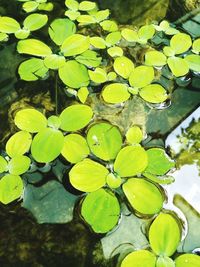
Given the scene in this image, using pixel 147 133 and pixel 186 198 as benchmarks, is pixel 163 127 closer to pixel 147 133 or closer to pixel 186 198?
pixel 147 133

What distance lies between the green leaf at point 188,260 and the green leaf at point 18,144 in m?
0.67

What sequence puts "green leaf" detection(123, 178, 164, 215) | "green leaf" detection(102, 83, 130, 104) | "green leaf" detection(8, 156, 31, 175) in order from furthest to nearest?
"green leaf" detection(102, 83, 130, 104)
"green leaf" detection(8, 156, 31, 175)
"green leaf" detection(123, 178, 164, 215)

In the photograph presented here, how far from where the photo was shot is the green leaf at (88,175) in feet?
4.07

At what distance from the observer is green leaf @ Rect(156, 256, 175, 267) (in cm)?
109

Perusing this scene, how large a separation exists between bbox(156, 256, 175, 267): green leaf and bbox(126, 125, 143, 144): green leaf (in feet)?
1.49

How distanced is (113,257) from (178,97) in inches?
29.7

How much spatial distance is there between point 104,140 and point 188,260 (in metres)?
0.52

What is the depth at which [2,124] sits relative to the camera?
4.83 ft

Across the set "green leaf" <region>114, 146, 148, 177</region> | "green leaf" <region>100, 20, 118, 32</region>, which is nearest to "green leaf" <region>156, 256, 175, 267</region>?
"green leaf" <region>114, 146, 148, 177</region>

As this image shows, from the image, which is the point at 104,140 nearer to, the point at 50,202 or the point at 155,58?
the point at 50,202

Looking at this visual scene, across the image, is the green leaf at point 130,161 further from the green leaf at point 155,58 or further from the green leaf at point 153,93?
the green leaf at point 155,58

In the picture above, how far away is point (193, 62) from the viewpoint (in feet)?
5.53

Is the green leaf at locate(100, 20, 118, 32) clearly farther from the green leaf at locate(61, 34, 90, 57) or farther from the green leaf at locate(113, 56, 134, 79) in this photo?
the green leaf at locate(113, 56, 134, 79)

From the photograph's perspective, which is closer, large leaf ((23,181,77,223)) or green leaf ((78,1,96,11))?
large leaf ((23,181,77,223))
